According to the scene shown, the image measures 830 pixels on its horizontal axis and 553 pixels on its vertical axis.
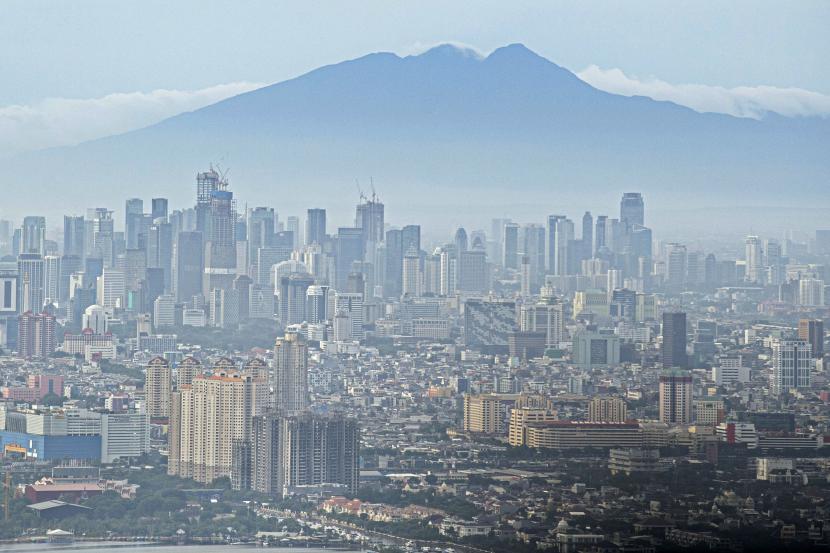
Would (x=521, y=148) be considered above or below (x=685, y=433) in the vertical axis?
above

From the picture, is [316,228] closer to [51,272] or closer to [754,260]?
[51,272]

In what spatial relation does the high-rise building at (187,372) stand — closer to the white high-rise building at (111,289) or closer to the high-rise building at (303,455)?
the high-rise building at (303,455)

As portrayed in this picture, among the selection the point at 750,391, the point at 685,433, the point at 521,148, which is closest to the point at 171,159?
the point at 521,148

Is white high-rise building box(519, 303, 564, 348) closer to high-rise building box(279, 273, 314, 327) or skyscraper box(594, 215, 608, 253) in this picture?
skyscraper box(594, 215, 608, 253)

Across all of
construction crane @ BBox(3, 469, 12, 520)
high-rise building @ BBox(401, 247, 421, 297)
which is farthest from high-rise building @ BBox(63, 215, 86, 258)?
construction crane @ BBox(3, 469, 12, 520)

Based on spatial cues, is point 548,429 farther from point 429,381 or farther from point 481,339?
point 481,339

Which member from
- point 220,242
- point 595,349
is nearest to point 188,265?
point 220,242
